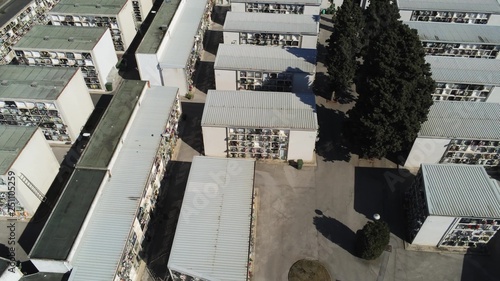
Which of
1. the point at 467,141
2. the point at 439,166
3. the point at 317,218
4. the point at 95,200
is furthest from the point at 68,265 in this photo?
the point at 467,141

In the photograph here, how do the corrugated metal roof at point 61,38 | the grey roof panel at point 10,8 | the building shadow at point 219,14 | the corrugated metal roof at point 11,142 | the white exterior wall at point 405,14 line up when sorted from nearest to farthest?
1. the corrugated metal roof at point 11,142
2. the corrugated metal roof at point 61,38
3. the grey roof panel at point 10,8
4. the white exterior wall at point 405,14
5. the building shadow at point 219,14

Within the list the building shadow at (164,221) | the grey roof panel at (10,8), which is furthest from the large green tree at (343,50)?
the grey roof panel at (10,8)

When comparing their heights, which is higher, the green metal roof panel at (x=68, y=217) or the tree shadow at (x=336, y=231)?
the green metal roof panel at (x=68, y=217)

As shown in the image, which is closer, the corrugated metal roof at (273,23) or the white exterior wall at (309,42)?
the white exterior wall at (309,42)

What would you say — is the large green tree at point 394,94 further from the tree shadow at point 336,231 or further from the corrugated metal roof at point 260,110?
the tree shadow at point 336,231

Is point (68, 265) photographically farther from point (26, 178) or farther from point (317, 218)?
point (317, 218)

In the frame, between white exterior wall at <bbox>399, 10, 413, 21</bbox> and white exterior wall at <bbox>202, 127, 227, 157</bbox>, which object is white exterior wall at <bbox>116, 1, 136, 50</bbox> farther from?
white exterior wall at <bbox>399, 10, 413, 21</bbox>

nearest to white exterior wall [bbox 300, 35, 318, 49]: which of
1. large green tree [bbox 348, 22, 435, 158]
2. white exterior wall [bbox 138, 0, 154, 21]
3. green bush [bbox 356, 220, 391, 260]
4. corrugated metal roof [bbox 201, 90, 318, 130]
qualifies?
corrugated metal roof [bbox 201, 90, 318, 130]

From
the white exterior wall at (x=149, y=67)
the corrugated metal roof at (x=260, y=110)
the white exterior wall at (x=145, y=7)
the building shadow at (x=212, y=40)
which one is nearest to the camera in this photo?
the corrugated metal roof at (x=260, y=110)

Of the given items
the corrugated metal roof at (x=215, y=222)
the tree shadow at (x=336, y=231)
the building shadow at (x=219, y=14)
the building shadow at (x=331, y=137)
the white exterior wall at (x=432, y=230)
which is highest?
the corrugated metal roof at (x=215, y=222)
